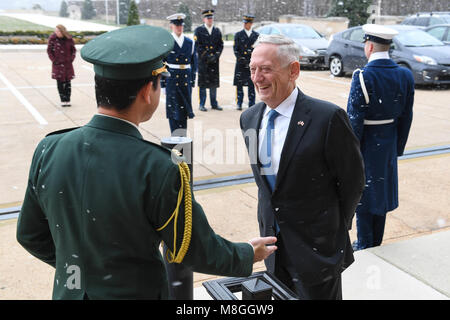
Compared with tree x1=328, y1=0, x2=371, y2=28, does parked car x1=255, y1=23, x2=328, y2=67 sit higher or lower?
lower

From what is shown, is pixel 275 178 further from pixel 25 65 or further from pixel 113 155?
pixel 25 65

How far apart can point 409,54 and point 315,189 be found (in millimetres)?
11158

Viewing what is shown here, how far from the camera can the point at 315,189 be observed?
7.66 ft

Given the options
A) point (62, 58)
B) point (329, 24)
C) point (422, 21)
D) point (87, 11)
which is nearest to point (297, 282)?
point (62, 58)

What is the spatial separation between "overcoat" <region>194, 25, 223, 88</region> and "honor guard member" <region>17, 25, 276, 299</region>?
27.2 ft

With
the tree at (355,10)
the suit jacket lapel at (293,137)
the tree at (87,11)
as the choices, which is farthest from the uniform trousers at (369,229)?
the tree at (87,11)

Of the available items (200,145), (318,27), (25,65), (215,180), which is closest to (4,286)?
(215,180)

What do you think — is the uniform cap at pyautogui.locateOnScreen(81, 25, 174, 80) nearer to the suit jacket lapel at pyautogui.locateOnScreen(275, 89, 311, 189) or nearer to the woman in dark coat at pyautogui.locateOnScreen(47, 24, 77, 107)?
the suit jacket lapel at pyautogui.locateOnScreen(275, 89, 311, 189)

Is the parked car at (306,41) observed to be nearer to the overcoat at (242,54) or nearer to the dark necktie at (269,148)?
the overcoat at (242,54)

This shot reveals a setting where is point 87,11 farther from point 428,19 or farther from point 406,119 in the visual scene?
point 406,119

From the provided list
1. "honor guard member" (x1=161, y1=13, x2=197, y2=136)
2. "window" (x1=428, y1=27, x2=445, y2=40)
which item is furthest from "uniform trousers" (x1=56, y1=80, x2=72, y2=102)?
"window" (x1=428, y1=27, x2=445, y2=40)

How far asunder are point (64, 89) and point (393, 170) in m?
7.83

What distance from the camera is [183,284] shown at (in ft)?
7.86

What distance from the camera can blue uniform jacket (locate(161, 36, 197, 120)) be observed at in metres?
7.23
